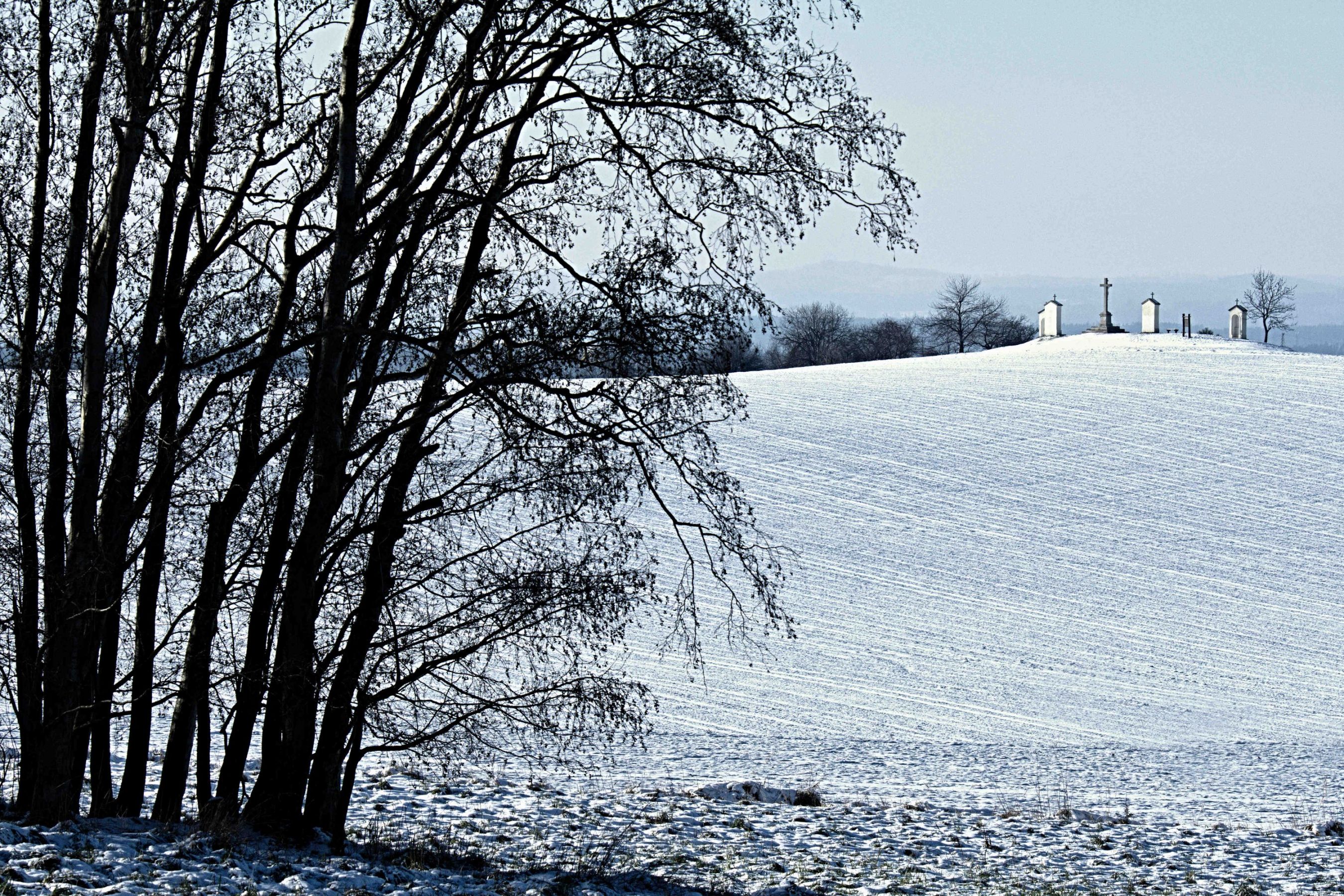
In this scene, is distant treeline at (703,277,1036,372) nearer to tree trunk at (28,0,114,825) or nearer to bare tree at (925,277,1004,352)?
bare tree at (925,277,1004,352)

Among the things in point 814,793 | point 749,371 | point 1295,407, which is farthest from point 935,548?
point 749,371

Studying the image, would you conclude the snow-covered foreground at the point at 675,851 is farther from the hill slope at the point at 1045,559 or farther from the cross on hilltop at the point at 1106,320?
the cross on hilltop at the point at 1106,320

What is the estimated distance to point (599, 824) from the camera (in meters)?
13.2

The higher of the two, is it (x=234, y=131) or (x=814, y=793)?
(x=234, y=131)

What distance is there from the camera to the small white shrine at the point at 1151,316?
7644cm

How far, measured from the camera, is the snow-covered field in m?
11.3

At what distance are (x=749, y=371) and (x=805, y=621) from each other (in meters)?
36.4

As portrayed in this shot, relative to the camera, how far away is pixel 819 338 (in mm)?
104250

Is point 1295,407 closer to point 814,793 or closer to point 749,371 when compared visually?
point 749,371

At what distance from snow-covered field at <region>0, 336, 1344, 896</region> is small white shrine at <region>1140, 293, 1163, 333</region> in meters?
26.8

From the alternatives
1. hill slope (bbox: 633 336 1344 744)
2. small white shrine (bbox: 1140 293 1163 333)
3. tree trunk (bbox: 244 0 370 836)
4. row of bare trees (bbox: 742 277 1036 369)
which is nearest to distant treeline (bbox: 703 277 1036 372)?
row of bare trees (bbox: 742 277 1036 369)

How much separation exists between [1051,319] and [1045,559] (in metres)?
52.1

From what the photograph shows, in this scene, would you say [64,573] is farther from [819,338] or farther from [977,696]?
[819,338]

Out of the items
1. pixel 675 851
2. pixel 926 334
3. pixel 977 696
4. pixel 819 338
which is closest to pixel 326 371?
pixel 675 851
